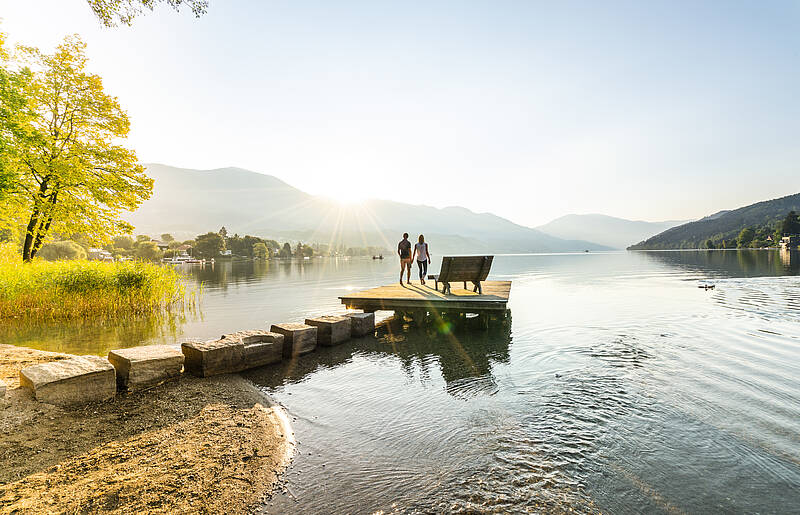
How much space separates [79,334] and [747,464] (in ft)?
60.7

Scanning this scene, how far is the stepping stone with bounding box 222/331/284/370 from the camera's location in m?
9.03

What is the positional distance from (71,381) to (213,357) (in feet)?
8.31

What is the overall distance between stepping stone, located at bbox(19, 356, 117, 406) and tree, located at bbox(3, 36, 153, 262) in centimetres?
1830

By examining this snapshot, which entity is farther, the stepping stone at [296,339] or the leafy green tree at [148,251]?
the leafy green tree at [148,251]

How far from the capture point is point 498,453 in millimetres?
5141

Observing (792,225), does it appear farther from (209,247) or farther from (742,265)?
(209,247)

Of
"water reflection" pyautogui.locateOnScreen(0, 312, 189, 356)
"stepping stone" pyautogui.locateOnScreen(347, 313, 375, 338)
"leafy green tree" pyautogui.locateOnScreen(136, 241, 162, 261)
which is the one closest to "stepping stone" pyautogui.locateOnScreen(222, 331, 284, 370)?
"stepping stone" pyautogui.locateOnScreen(347, 313, 375, 338)

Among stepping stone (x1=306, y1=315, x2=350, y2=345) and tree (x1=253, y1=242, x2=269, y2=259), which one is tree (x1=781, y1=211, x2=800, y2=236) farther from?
tree (x1=253, y1=242, x2=269, y2=259)

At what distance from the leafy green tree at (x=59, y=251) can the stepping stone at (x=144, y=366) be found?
93181 millimetres

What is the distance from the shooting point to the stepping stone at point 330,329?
1173 centimetres

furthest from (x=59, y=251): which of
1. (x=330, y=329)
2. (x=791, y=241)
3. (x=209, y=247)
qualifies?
(x=791, y=241)

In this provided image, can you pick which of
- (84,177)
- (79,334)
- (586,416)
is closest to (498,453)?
(586,416)

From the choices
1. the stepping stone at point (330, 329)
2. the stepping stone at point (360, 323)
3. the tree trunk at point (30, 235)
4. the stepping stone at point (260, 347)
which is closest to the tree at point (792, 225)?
the stepping stone at point (360, 323)

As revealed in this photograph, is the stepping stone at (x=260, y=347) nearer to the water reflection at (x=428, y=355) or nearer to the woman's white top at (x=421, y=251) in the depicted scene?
the water reflection at (x=428, y=355)
